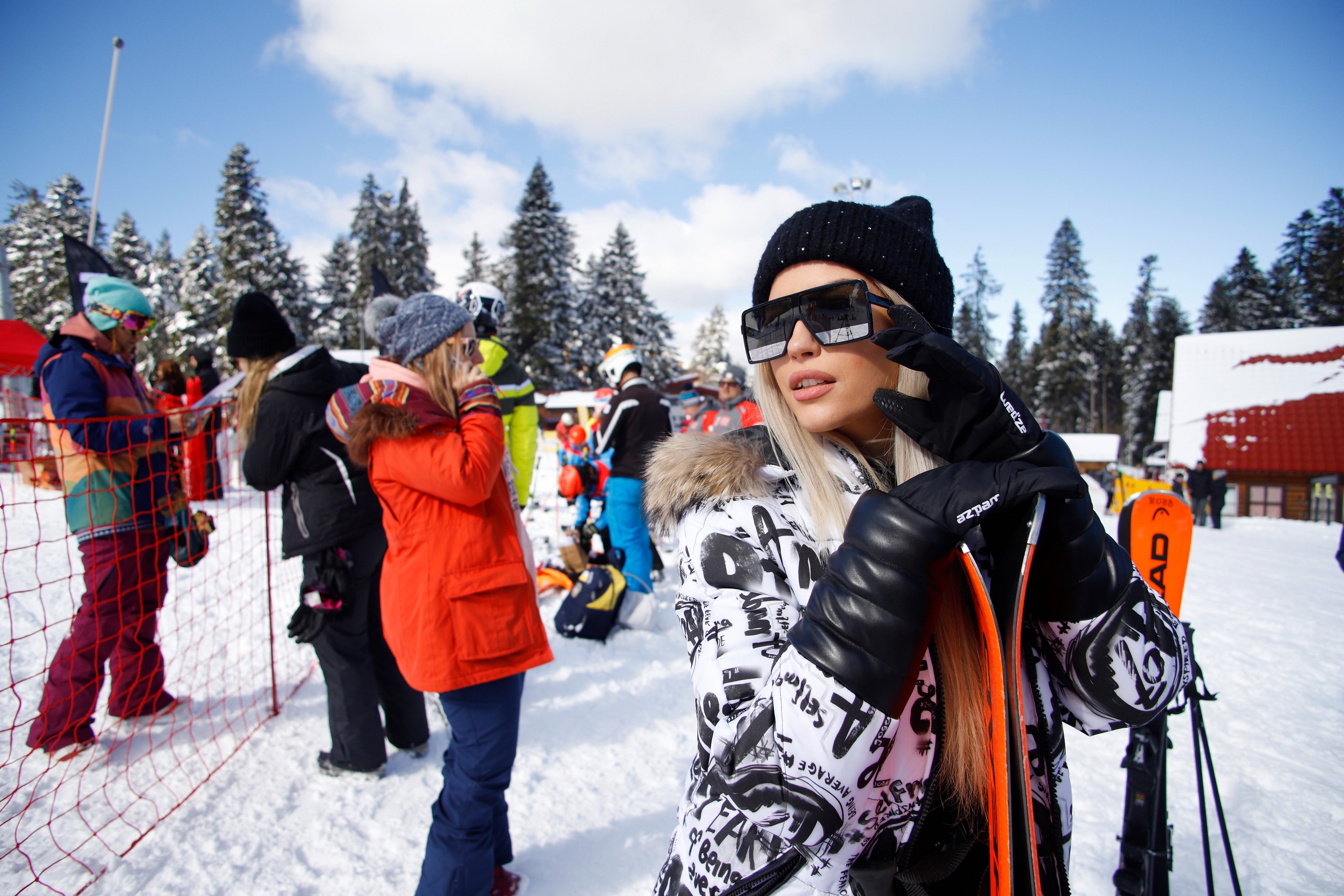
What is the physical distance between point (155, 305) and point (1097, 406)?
7032cm

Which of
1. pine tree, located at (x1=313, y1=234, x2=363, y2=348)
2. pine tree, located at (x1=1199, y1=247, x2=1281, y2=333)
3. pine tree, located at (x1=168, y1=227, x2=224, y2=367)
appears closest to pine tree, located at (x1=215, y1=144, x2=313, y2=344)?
pine tree, located at (x1=168, y1=227, x2=224, y2=367)

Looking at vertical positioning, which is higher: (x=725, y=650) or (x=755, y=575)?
(x=755, y=575)

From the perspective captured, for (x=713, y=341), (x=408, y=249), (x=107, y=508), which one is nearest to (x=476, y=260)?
(x=408, y=249)

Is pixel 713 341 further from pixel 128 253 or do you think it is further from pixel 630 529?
pixel 630 529

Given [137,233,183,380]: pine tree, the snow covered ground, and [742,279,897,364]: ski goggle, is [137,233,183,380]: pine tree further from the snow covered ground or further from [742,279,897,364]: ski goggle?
[742,279,897,364]: ski goggle

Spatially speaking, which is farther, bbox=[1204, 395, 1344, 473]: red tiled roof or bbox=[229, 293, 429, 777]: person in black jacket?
bbox=[1204, 395, 1344, 473]: red tiled roof

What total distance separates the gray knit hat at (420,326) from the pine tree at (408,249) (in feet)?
115

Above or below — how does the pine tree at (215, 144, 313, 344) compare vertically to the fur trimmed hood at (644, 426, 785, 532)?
above

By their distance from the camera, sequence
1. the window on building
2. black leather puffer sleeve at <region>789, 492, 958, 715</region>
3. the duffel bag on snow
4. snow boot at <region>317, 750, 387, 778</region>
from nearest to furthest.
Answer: black leather puffer sleeve at <region>789, 492, 958, 715</region> → snow boot at <region>317, 750, 387, 778</region> → the duffel bag on snow → the window on building

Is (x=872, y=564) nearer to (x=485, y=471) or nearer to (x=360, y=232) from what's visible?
(x=485, y=471)

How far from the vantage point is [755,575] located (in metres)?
1.03

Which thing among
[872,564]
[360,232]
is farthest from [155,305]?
Result: [872,564]

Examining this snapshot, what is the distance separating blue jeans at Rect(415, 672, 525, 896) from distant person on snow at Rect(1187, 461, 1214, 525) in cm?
2101

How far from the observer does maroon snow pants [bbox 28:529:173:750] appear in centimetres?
295
